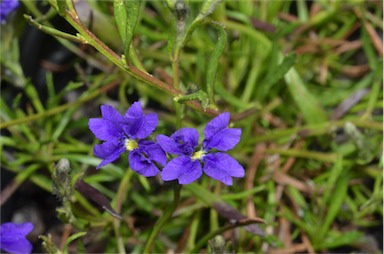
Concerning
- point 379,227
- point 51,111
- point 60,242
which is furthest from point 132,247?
A: point 379,227

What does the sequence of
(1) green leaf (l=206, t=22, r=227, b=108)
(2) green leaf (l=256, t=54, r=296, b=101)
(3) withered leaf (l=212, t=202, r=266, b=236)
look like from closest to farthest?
(1) green leaf (l=206, t=22, r=227, b=108), (3) withered leaf (l=212, t=202, r=266, b=236), (2) green leaf (l=256, t=54, r=296, b=101)

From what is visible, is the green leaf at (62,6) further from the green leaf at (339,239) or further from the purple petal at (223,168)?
the green leaf at (339,239)

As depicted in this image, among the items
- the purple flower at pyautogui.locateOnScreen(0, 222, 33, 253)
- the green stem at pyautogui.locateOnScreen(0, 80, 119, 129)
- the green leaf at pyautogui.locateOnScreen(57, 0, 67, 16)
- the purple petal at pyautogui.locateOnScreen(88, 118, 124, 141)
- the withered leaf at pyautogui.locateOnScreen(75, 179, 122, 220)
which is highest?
the green leaf at pyautogui.locateOnScreen(57, 0, 67, 16)

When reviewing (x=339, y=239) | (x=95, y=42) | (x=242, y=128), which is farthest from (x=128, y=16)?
(x=339, y=239)

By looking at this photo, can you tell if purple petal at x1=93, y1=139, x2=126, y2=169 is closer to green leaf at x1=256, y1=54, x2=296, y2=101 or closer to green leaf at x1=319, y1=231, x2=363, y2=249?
green leaf at x1=256, y1=54, x2=296, y2=101

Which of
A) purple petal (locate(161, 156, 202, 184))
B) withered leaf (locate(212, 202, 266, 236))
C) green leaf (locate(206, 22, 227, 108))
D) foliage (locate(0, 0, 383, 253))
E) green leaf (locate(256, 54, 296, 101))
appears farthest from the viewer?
foliage (locate(0, 0, 383, 253))

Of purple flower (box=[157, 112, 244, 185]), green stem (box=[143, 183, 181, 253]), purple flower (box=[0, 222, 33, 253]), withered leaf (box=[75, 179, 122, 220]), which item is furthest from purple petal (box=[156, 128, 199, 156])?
purple flower (box=[0, 222, 33, 253])

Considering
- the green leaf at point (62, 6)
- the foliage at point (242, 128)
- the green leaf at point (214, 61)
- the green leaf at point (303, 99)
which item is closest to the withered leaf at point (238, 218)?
the foliage at point (242, 128)

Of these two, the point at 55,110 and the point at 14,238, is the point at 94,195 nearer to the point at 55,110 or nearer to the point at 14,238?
the point at 14,238
